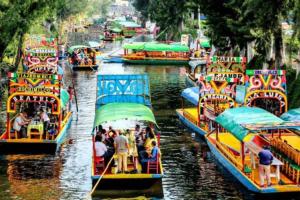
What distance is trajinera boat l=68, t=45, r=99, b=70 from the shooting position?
223 ft

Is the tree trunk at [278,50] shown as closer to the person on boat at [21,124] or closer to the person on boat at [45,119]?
the person on boat at [45,119]

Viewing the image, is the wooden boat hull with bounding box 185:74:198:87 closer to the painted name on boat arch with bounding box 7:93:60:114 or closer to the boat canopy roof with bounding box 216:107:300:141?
the painted name on boat arch with bounding box 7:93:60:114

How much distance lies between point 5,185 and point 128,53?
5390cm

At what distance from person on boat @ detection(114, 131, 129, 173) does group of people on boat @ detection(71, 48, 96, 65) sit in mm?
43851

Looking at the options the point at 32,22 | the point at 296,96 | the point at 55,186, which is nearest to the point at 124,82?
the point at 55,186

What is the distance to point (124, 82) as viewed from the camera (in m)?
32.2

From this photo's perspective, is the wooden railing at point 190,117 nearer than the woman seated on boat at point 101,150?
No

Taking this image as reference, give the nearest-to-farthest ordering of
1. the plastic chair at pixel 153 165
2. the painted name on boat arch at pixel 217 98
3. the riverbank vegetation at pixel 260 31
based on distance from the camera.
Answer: the plastic chair at pixel 153 165, the painted name on boat arch at pixel 217 98, the riverbank vegetation at pixel 260 31

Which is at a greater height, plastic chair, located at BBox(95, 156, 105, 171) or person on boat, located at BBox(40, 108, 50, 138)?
person on boat, located at BBox(40, 108, 50, 138)

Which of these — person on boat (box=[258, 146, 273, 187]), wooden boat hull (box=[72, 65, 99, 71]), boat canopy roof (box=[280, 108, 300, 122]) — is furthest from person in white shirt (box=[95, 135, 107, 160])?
wooden boat hull (box=[72, 65, 99, 71])

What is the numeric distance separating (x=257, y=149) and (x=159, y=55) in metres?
50.9

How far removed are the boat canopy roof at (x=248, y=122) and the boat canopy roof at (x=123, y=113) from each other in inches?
129

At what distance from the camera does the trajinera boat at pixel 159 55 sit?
245 feet

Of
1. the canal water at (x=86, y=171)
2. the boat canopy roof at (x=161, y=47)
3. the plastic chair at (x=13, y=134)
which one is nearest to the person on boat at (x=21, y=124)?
the plastic chair at (x=13, y=134)
